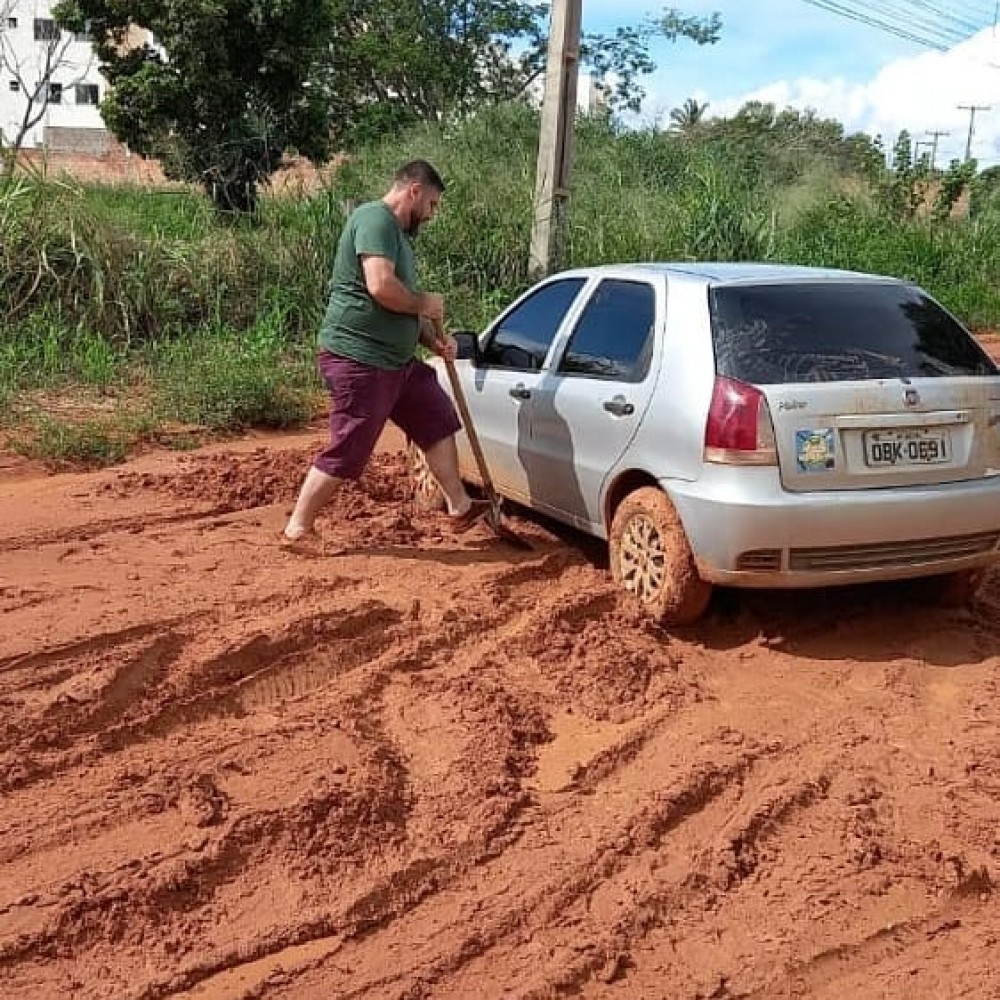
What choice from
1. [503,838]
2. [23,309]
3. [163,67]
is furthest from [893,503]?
[163,67]

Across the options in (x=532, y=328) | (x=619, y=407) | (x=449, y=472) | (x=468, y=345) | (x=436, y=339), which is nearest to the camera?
(x=619, y=407)

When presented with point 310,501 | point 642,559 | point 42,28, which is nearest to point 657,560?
point 642,559

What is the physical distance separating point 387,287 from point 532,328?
0.97 metres

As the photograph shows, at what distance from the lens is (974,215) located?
72.1 ft

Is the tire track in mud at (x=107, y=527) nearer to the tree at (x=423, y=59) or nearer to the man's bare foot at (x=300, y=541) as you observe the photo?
the man's bare foot at (x=300, y=541)

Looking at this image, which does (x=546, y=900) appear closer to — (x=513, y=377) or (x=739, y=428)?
(x=739, y=428)

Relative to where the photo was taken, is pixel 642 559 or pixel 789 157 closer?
pixel 642 559

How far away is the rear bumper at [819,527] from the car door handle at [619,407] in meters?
0.45

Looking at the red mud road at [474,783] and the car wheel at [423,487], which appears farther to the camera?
the car wheel at [423,487]

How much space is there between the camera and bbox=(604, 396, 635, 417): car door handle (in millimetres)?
5516

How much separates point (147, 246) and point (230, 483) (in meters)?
4.93

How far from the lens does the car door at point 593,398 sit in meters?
5.58

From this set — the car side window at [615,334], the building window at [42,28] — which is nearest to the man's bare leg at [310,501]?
the car side window at [615,334]

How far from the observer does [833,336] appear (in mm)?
5242
